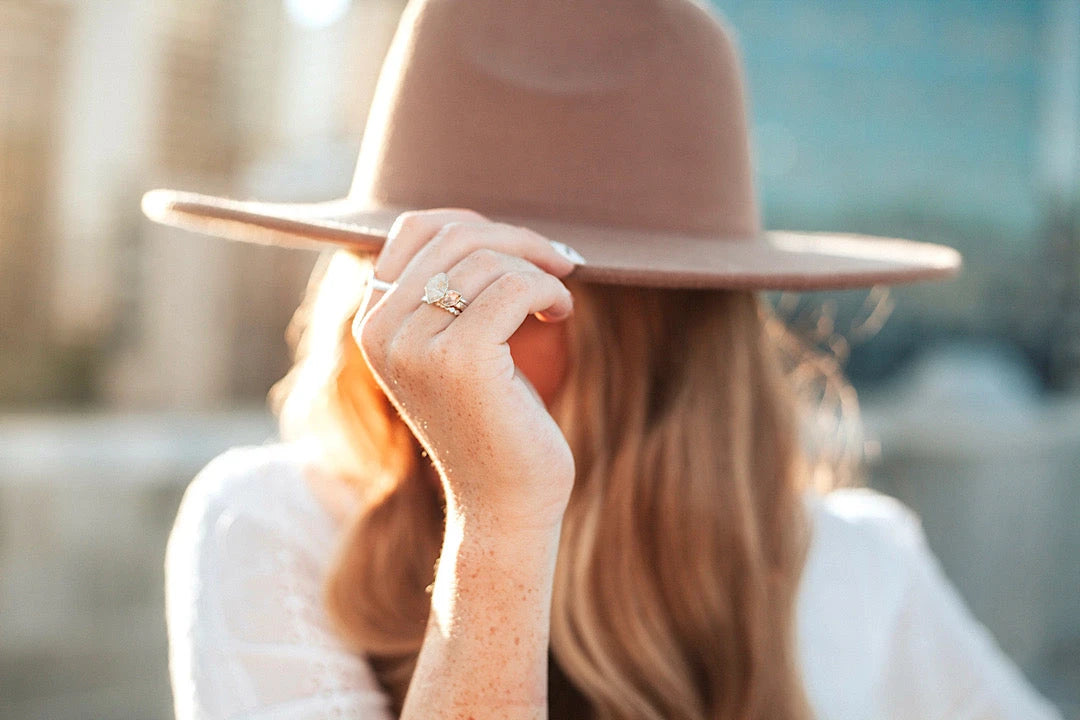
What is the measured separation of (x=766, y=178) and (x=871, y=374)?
66.2 inches

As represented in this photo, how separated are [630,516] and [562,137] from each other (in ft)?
1.92

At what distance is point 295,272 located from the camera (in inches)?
346

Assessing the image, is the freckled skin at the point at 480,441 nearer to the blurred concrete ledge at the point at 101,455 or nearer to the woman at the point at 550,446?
the woman at the point at 550,446

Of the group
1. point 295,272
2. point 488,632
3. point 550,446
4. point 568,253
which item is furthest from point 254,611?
point 295,272

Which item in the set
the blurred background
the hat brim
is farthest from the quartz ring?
the blurred background

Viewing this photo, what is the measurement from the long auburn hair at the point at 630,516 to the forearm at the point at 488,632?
A: 0.30 m

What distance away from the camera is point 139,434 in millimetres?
2988

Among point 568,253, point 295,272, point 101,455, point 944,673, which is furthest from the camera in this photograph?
point 295,272

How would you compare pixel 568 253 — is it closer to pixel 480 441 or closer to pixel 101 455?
pixel 480 441

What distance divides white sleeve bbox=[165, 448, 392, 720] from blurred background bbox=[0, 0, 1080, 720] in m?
1.05

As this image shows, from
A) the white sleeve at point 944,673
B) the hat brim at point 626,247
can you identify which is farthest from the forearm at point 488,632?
the white sleeve at point 944,673

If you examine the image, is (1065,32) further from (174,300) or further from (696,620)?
(174,300)

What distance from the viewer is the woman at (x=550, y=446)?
933 mm

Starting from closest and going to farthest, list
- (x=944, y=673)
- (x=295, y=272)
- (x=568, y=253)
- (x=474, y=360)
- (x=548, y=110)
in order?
1. (x=474, y=360)
2. (x=568, y=253)
3. (x=548, y=110)
4. (x=944, y=673)
5. (x=295, y=272)
